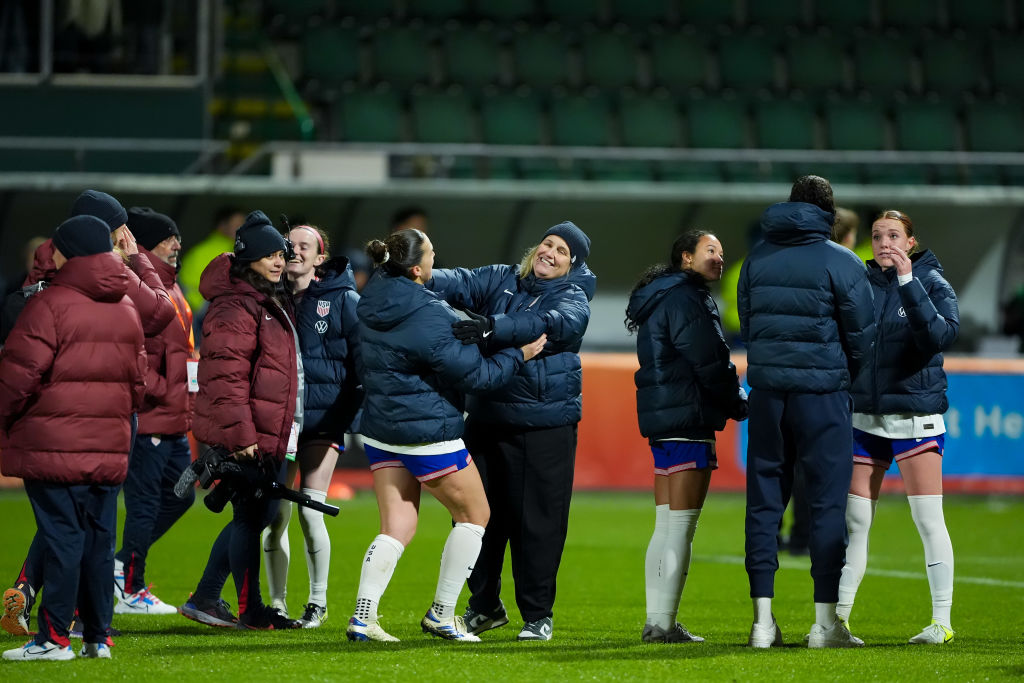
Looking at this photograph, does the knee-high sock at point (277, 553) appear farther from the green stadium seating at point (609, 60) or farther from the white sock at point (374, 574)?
the green stadium seating at point (609, 60)

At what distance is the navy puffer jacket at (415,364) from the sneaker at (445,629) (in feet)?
2.90

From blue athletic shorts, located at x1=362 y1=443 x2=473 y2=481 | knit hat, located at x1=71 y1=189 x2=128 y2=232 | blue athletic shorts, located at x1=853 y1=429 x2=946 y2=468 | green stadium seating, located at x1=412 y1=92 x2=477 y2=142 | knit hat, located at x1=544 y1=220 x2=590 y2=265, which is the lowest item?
blue athletic shorts, located at x1=362 y1=443 x2=473 y2=481

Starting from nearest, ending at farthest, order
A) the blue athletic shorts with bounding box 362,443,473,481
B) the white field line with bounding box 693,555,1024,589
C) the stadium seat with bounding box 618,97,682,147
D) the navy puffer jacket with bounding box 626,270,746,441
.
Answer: the blue athletic shorts with bounding box 362,443,473,481 → the navy puffer jacket with bounding box 626,270,746,441 → the white field line with bounding box 693,555,1024,589 → the stadium seat with bounding box 618,97,682,147

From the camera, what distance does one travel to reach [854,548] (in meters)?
7.35

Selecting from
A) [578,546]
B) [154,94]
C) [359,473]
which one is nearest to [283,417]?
[578,546]

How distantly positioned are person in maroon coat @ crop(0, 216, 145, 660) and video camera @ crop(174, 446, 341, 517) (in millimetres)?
637

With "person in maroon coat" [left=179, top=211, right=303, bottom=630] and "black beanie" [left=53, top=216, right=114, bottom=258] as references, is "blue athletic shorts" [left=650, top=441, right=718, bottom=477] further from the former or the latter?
"black beanie" [left=53, top=216, right=114, bottom=258]

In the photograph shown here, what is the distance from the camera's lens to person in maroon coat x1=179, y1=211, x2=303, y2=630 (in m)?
7.07

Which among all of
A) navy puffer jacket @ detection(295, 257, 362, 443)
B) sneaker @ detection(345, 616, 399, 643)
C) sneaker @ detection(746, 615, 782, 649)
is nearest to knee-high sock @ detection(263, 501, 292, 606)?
navy puffer jacket @ detection(295, 257, 362, 443)

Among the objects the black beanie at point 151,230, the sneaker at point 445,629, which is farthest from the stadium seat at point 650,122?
the sneaker at point 445,629

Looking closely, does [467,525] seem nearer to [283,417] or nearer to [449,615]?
[449,615]

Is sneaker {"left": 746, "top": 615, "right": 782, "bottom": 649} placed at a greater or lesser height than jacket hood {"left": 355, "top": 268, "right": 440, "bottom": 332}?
lesser

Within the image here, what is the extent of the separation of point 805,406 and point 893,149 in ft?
49.2

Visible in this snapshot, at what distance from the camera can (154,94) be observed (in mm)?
→ 17859
